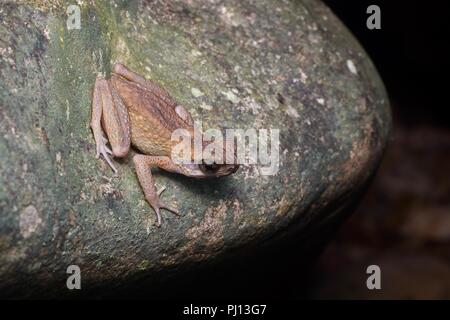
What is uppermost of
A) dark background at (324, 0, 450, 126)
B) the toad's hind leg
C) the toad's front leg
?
dark background at (324, 0, 450, 126)

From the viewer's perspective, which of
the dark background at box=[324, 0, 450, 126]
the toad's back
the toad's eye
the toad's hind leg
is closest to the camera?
the toad's hind leg

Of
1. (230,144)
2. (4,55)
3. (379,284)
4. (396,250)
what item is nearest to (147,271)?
(230,144)

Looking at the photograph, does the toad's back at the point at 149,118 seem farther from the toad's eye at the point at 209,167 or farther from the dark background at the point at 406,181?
the dark background at the point at 406,181

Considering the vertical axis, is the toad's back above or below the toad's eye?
above

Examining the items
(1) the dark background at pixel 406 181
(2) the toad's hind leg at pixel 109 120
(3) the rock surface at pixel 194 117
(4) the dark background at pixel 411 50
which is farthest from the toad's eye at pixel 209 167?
(4) the dark background at pixel 411 50

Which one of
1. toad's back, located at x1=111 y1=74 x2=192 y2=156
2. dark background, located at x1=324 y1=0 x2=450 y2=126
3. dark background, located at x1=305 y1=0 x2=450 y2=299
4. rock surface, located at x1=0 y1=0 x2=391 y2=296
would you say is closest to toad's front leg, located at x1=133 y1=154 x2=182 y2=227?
rock surface, located at x1=0 y1=0 x2=391 y2=296

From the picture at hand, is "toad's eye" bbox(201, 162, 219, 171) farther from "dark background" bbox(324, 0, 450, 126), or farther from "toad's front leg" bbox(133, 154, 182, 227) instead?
"dark background" bbox(324, 0, 450, 126)
